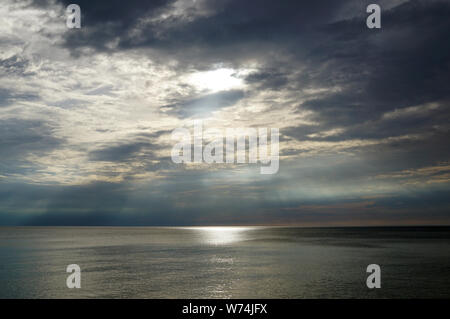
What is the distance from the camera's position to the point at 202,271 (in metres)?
52.1

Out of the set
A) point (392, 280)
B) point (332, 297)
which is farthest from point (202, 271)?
point (392, 280)

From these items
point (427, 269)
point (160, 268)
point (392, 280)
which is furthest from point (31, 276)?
point (427, 269)
